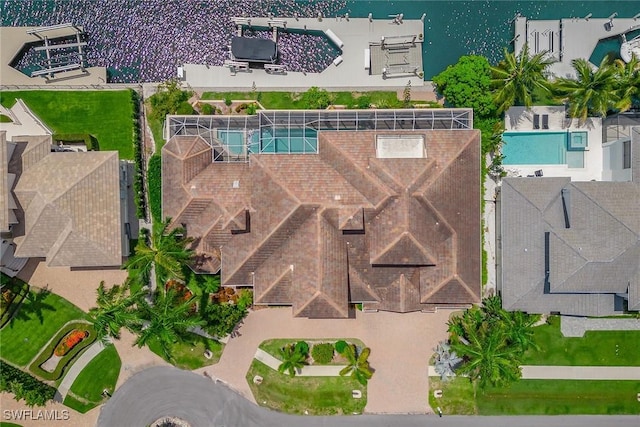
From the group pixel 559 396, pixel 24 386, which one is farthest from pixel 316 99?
pixel 24 386

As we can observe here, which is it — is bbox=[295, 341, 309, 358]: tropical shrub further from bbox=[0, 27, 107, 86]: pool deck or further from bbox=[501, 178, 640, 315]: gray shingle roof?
bbox=[0, 27, 107, 86]: pool deck

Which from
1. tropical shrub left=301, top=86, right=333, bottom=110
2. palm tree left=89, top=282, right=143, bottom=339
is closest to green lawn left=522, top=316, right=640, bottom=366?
tropical shrub left=301, top=86, right=333, bottom=110

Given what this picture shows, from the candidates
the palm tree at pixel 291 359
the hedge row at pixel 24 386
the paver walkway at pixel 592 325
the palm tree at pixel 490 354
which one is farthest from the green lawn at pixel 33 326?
the paver walkway at pixel 592 325

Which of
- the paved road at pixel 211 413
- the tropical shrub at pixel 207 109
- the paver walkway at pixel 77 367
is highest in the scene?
the tropical shrub at pixel 207 109

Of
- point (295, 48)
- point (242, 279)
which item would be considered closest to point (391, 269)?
point (242, 279)

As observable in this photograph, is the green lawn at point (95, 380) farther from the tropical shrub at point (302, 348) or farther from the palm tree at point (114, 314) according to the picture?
the tropical shrub at point (302, 348)

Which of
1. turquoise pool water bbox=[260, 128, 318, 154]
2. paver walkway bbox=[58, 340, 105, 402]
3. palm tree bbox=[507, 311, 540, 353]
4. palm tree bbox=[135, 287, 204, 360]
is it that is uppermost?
turquoise pool water bbox=[260, 128, 318, 154]
